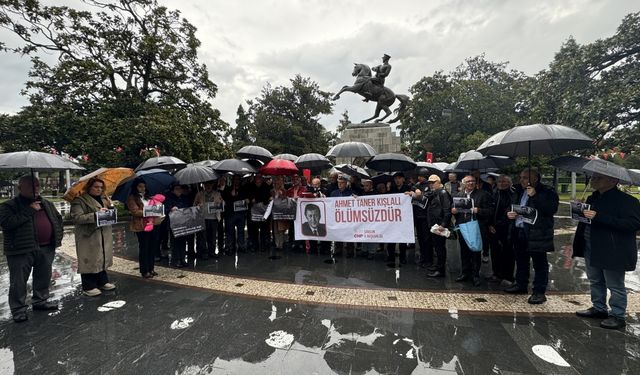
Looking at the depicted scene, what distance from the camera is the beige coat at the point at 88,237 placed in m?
4.49

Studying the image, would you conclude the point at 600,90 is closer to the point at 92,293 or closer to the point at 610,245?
the point at 610,245

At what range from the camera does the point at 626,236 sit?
3.54 metres

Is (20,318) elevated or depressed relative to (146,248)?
depressed

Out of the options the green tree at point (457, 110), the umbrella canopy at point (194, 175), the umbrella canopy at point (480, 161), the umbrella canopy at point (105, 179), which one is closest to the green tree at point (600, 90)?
the green tree at point (457, 110)

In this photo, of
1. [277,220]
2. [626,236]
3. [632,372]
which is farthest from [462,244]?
[277,220]

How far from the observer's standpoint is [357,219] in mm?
6395

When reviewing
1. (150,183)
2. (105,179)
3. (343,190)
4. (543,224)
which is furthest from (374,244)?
(105,179)

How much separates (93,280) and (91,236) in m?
0.80

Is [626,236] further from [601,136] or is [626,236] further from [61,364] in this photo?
[601,136]

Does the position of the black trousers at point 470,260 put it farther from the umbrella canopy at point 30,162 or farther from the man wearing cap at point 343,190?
the umbrella canopy at point 30,162

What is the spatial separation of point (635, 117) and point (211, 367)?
22022 millimetres

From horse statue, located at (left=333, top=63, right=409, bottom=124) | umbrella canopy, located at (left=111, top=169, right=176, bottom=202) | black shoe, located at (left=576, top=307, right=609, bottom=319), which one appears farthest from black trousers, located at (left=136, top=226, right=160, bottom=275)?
horse statue, located at (left=333, top=63, right=409, bottom=124)

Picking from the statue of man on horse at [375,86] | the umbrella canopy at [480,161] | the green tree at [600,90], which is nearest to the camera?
the umbrella canopy at [480,161]

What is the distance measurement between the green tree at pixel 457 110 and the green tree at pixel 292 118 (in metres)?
10.6
